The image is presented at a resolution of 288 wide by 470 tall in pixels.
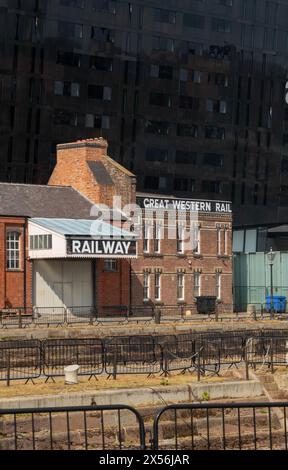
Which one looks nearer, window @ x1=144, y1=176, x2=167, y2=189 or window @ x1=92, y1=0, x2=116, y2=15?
window @ x1=92, y1=0, x2=116, y2=15

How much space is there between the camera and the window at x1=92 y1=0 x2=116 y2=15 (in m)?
110

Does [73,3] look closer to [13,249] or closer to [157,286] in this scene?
[157,286]

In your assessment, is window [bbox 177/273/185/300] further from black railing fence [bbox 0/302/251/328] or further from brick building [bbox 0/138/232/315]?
black railing fence [bbox 0/302/251/328]

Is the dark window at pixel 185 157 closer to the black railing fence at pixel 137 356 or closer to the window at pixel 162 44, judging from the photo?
the window at pixel 162 44

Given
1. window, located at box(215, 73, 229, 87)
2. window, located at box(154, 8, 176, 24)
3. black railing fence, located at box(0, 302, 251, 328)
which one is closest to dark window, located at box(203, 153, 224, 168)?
window, located at box(215, 73, 229, 87)

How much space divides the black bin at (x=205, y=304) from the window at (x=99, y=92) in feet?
164

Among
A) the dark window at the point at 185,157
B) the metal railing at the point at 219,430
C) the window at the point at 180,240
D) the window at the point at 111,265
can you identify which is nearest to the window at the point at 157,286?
the window at the point at 180,240

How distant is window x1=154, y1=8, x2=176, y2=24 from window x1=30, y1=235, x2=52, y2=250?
61.5 m

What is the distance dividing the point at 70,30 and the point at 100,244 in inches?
2158

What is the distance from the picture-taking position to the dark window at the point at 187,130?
121 m

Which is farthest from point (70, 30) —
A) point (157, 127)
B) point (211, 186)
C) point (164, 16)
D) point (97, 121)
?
point (211, 186)

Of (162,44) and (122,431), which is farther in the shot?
(162,44)

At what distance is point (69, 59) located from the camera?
111 m
